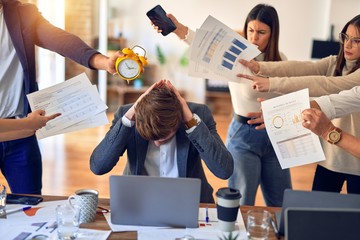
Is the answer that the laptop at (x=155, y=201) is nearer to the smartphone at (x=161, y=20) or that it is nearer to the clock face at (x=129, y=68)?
the clock face at (x=129, y=68)

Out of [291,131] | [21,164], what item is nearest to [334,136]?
[291,131]

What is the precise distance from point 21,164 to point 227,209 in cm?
97

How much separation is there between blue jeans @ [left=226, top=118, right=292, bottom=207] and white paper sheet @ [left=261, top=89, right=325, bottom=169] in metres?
0.53

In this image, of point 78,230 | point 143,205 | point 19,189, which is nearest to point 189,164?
point 143,205

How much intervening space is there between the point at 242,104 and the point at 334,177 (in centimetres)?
61

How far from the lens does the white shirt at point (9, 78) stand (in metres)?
1.87

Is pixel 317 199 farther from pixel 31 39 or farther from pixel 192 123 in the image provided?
pixel 31 39

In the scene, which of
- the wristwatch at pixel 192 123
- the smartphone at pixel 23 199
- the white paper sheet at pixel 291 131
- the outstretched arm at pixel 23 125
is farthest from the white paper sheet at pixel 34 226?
the white paper sheet at pixel 291 131

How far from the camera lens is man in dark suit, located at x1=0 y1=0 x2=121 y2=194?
1.87 metres

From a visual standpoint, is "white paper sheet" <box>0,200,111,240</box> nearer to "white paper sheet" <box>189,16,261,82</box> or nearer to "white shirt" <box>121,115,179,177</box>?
"white shirt" <box>121,115,179,177</box>

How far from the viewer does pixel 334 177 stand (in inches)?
81.6

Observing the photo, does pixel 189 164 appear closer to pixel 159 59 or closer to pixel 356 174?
pixel 356 174

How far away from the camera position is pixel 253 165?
2.30 m

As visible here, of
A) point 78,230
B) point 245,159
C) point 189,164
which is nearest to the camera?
point 78,230
